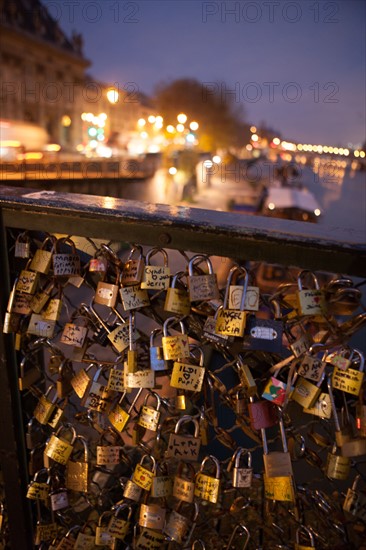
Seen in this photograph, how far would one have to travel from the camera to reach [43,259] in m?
1.68

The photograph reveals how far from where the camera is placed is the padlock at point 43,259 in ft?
5.49

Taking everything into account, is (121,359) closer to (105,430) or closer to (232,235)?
(105,430)

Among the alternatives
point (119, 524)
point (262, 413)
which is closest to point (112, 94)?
point (119, 524)

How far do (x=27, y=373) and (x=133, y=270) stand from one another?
0.80m

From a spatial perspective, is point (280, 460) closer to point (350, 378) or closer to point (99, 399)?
point (350, 378)

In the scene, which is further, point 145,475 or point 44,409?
point 44,409

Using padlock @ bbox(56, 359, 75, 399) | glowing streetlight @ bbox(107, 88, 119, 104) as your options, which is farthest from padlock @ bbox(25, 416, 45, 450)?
glowing streetlight @ bbox(107, 88, 119, 104)

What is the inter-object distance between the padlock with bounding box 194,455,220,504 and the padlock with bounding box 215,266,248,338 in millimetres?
565

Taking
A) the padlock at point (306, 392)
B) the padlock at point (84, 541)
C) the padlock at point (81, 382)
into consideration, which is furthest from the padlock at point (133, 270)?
the padlock at point (84, 541)

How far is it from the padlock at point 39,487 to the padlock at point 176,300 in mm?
1137

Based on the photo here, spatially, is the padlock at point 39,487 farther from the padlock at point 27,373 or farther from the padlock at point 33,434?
the padlock at point 27,373

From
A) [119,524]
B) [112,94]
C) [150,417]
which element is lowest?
[119,524]

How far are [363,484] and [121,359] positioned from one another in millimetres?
1025

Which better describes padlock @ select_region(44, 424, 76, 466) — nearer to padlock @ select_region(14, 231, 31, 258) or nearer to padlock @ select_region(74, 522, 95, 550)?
padlock @ select_region(74, 522, 95, 550)
